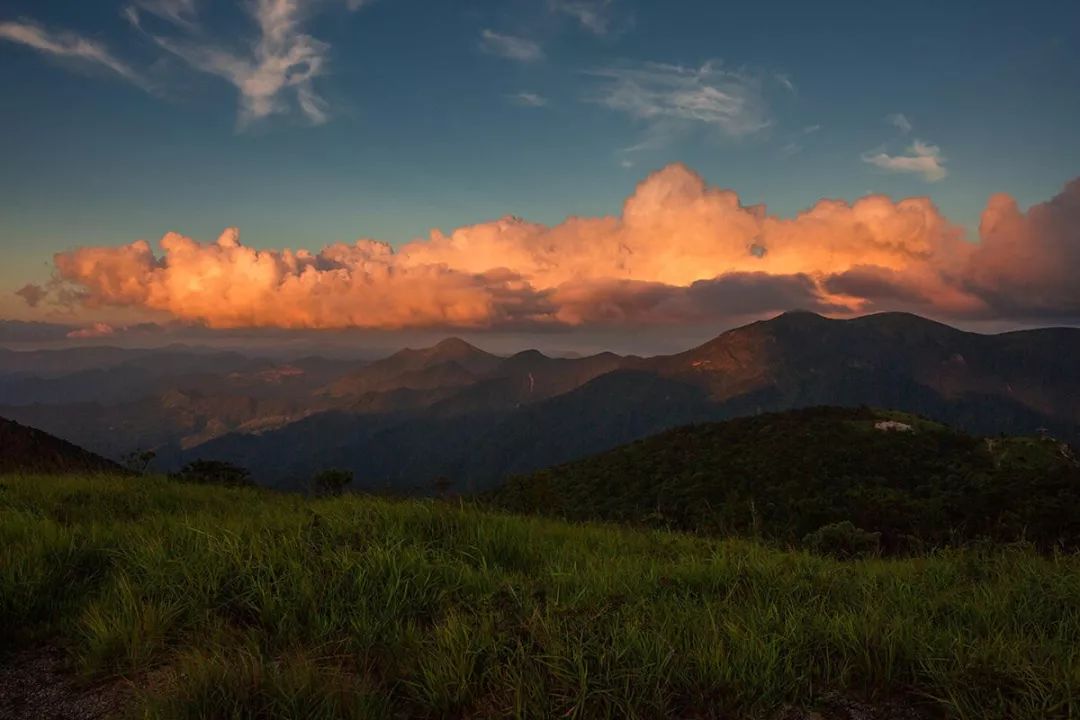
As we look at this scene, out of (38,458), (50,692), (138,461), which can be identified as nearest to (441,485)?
(50,692)

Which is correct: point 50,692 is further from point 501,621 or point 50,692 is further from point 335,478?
point 335,478

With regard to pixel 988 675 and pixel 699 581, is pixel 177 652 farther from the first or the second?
pixel 988 675

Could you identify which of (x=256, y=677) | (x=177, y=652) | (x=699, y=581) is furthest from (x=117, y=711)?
(x=699, y=581)

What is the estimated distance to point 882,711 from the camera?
3865 mm

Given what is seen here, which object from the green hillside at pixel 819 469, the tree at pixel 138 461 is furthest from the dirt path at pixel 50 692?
the green hillside at pixel 819 469

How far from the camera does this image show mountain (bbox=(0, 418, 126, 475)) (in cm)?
1458

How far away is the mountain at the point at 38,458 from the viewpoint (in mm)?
14578

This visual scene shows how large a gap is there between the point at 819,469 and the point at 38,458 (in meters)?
70.5

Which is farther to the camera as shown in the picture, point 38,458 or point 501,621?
point 38,458

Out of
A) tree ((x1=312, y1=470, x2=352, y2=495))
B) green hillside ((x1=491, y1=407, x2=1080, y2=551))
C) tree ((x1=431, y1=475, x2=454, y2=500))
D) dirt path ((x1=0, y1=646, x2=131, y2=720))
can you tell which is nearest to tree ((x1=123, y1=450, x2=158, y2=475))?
tree ((x1=312, y1=470, x2=352, y2=495))

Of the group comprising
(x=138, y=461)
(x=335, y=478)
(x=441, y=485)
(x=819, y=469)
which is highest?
(x=441, y=485)

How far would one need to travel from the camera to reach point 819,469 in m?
69.0

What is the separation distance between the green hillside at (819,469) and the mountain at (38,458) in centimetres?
2844

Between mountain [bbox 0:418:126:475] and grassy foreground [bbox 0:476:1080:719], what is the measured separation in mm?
8487
